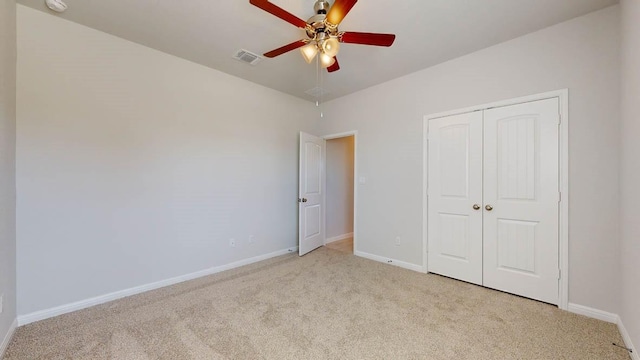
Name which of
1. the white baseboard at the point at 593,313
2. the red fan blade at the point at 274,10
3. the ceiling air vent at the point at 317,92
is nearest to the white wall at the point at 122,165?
the ceiling air vent at the point at 317,92

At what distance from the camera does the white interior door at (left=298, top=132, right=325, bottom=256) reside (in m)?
4.05

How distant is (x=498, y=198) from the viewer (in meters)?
2.71

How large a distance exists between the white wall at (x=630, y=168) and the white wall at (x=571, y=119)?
154mm

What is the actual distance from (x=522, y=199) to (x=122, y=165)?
13.8 feet

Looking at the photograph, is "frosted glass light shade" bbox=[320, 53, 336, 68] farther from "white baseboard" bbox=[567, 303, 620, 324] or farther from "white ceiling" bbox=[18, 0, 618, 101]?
"white baseboard" bbox=[567, 303, 620, 324]

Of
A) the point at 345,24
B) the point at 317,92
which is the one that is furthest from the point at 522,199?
the point at 317,92

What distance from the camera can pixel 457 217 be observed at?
9.94ft

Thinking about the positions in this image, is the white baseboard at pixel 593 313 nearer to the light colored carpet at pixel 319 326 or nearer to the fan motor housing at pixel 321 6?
the light colored carpet at pixel 319 326

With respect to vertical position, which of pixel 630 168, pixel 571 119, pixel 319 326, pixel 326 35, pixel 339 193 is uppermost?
pixel 326 35

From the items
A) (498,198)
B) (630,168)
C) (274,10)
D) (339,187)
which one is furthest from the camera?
(339,187)

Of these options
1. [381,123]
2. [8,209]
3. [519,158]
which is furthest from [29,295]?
[519,158]

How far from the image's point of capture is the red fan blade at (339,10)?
62.5 inches

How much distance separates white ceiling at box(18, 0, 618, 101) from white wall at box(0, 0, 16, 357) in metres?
0.40

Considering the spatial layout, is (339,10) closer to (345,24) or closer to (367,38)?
(367,38)
